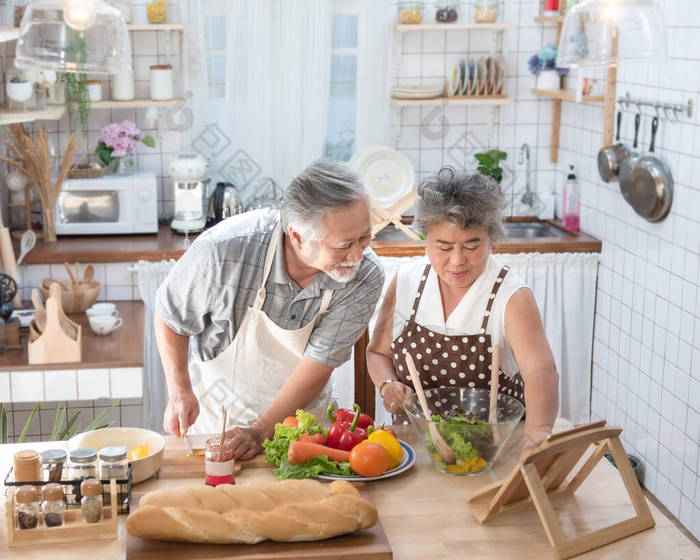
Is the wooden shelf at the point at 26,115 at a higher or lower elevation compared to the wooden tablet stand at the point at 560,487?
higher

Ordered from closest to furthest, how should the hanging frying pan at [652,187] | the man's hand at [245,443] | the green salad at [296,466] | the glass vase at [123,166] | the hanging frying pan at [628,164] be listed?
the green salad at [296,466] < the man's hand at [245,443] < the hanging frying pan at [652,187] < the hanging frying pan at [628,164] < the glass vase at [123,166]

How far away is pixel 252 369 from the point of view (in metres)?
2.30

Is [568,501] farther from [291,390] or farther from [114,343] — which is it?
[114,343]

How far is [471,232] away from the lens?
213cm

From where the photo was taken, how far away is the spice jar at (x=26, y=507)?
1552 mm

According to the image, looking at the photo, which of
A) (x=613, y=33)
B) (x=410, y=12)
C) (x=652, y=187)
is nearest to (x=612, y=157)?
(x=652, y=187)

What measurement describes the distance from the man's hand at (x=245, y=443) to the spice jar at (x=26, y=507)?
1.36ft

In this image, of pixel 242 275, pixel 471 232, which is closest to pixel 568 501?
pixel 471 232

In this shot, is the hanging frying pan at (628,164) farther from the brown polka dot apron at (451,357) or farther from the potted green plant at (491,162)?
the brown polka dot apron at (451,357)

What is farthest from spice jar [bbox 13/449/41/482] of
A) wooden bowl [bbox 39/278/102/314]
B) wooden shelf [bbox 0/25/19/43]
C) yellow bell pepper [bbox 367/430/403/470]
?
wooden bowl [bbox 39/278/102/314]

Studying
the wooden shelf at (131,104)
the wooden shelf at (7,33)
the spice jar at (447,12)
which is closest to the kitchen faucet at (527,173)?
the spice jar at (447,12)

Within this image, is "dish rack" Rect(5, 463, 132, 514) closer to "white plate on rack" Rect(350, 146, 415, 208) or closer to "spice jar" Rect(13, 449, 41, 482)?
"spice jar" Rect(13, 449, 41, 482)

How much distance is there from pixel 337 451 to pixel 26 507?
58 cm

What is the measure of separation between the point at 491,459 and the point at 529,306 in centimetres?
48
